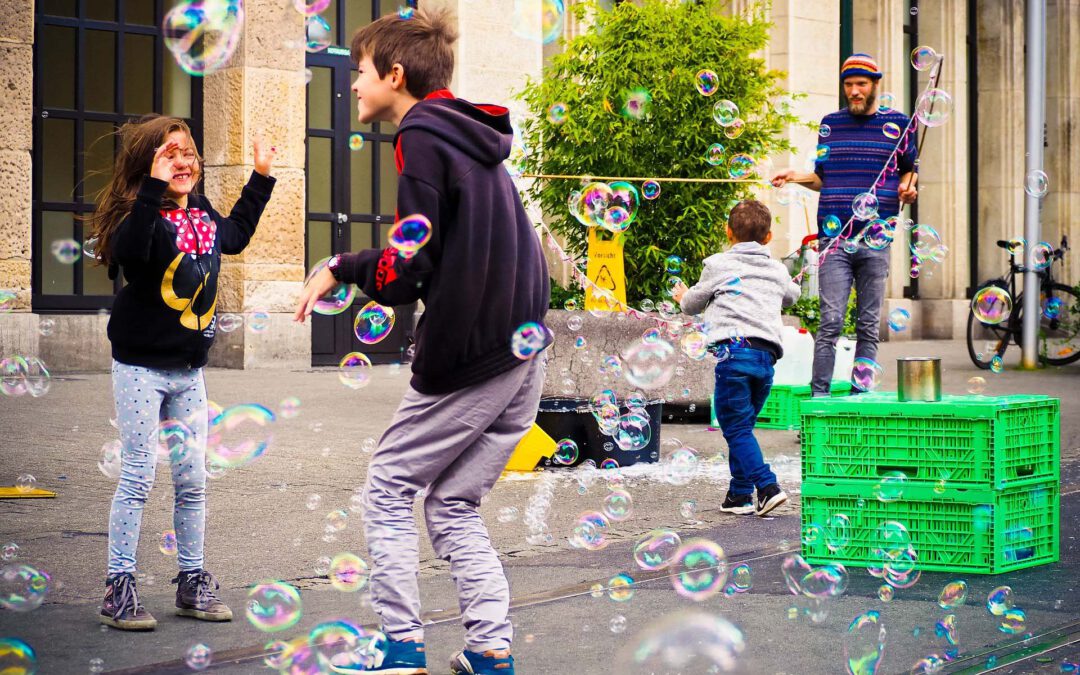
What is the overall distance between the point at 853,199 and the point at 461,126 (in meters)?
Result: 4.87

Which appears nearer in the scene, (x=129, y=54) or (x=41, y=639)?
(x=41, y=639)

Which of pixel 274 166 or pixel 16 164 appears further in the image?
pixel 274 166

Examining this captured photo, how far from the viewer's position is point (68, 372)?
1256 cm

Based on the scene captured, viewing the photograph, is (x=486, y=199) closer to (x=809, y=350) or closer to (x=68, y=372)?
(x=809, y=350)

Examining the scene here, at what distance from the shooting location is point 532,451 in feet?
24.2

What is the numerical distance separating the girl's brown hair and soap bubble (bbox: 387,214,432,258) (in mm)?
1175

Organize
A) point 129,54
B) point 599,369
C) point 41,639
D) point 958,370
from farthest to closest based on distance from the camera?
1. point 958,370
2. point 129,54
3. point 599,369
4. point 41,639

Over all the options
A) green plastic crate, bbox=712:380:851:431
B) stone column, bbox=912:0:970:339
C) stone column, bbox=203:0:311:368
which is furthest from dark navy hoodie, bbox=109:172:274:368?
stone column, bbox=912:0:970:339

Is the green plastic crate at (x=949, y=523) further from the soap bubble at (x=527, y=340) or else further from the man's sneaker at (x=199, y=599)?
the man's sneaker at (x=199, y=599)

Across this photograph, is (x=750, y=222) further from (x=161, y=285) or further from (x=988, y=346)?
(x=988, y=346)

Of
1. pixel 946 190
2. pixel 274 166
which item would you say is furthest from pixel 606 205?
pixel 946 190

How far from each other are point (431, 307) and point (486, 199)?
295 mm

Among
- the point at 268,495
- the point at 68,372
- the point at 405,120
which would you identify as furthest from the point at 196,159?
the point at 68,372

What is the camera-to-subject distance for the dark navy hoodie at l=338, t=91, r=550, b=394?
3455mm
